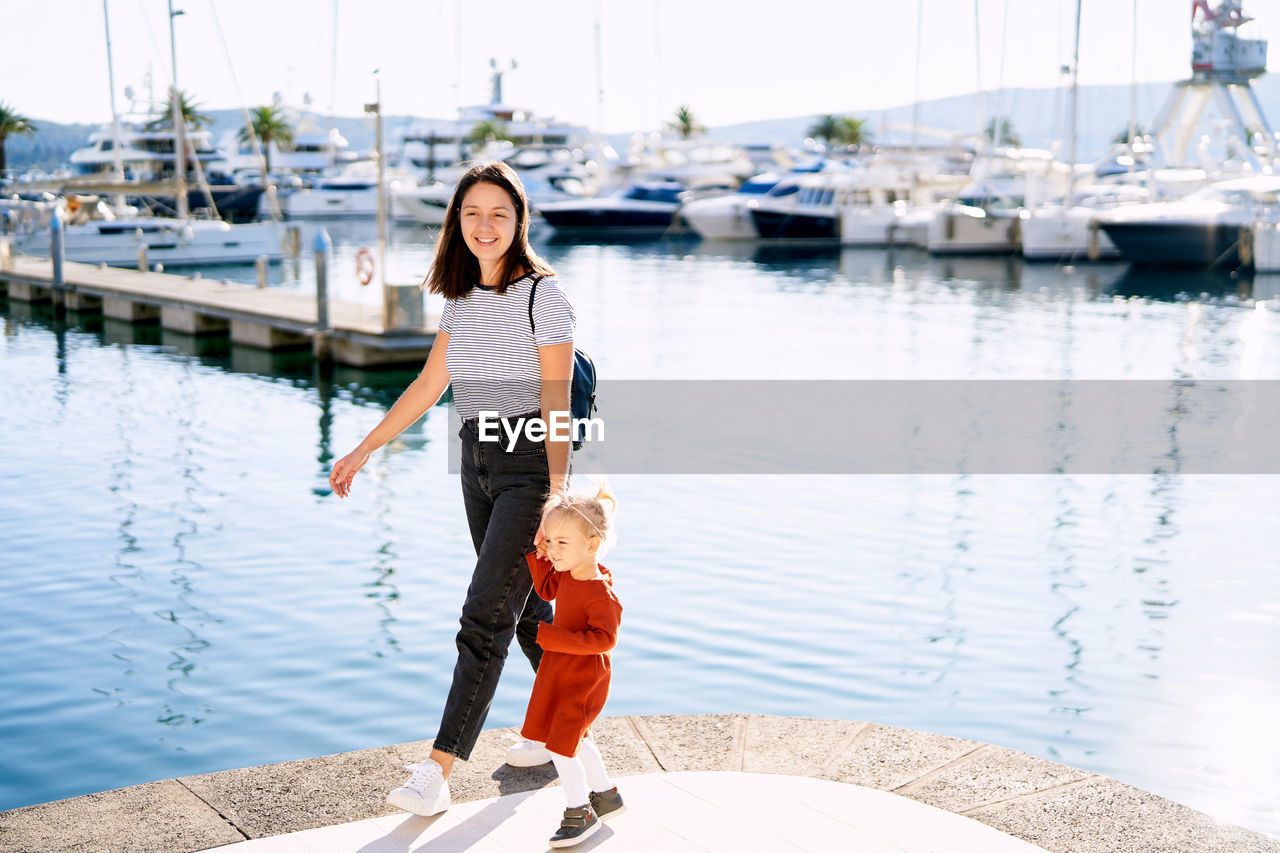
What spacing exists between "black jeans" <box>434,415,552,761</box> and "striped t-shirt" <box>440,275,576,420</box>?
4.3 inches

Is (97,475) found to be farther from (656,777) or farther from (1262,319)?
(1262,319)

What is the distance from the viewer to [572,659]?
3928mm

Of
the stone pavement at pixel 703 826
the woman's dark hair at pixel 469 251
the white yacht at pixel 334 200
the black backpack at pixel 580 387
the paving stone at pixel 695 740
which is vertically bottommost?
the paving stone at pixel 695 740

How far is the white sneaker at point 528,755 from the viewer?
4.44m

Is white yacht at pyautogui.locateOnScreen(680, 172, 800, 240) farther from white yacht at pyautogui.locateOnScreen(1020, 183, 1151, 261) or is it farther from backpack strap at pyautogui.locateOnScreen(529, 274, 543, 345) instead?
backpack strap at pyautogui.locateOnScreen(529, 274, 543, 345)

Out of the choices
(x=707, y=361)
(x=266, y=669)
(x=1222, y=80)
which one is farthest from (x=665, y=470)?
(x=1222, y=80)

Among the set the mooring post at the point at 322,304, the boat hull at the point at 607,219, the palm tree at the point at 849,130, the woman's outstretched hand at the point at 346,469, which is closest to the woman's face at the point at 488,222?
the woman's outstretched hand at the point at 346,469

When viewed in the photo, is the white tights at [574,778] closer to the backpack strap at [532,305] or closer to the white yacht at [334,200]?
the backpack strap at [532,305]

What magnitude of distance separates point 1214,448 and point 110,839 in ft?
46.1

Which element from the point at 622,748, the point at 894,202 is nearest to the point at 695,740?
the point at 622,748

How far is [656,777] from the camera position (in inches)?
170

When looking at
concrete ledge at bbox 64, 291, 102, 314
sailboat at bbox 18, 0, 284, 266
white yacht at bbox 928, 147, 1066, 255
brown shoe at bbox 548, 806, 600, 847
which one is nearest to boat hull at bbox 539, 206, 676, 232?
white yacht at bbox 928, 147, 1066, 255

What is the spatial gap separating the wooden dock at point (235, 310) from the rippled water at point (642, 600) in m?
1.05

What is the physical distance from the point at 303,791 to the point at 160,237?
37.5m
